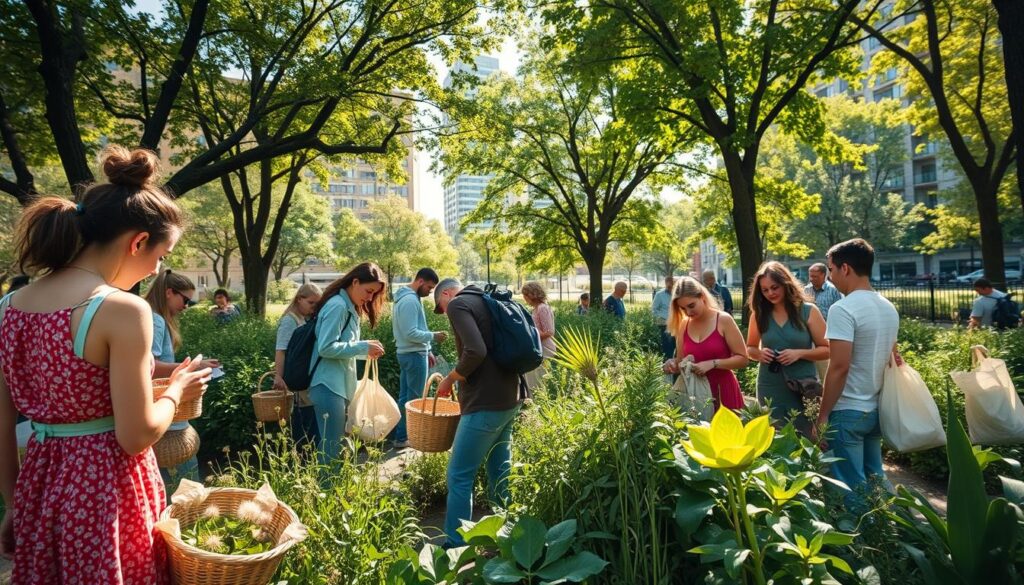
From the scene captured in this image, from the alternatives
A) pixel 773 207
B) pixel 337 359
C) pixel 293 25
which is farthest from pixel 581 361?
pixel 773 207

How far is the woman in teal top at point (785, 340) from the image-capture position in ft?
12.8

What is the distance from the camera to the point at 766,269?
4039mm

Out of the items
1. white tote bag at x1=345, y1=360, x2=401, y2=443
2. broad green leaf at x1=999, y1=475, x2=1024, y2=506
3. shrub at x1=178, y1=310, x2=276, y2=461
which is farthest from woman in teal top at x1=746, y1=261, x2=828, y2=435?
shrub at x1=178, y1=310, x2=276, y2=461

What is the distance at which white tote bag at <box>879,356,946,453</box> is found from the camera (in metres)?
2.95

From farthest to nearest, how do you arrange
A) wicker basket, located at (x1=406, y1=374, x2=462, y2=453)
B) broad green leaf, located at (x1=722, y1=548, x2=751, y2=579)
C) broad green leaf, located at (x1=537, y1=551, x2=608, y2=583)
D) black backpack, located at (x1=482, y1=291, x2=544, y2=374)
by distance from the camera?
1. wicker basket, located at (x1=406, y1=374, x2=462, y2=453)
2. black backpack, located at (x1=482, y1=291, x2=544, y2=374)
3. broad green leaf, located at (x1=537, y1=551, x2=608, y2=583)
4. broad green leaf, located at (x1=722, y1=548, x2=751, y2=579)

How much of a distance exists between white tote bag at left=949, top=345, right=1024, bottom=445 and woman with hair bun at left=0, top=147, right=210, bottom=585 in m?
3.72

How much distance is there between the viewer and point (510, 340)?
3254 mm

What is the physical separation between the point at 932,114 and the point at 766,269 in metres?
15.0

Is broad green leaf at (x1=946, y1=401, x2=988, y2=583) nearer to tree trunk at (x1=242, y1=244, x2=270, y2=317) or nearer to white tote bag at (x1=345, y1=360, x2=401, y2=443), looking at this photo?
white tote bag at (x1=345, y1=360, x2=401, y2=443)

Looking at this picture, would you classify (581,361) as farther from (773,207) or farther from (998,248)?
(773,207)

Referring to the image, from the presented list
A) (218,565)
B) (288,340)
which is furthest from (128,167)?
(288,340)

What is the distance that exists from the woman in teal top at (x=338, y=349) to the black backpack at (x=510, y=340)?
104 cm

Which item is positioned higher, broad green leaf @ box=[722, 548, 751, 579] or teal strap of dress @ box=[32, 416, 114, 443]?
teal strap of dress @ box=[32, 416, 114, 443]

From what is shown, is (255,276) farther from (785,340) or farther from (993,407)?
(993,407)
